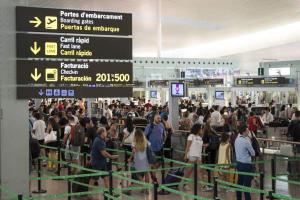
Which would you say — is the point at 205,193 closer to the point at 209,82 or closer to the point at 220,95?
the point at 209,82

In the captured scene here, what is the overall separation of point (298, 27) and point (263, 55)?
1181 centimetres

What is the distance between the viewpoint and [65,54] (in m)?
7.53

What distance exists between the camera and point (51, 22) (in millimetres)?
7395

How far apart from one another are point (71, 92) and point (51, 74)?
389 millimetres

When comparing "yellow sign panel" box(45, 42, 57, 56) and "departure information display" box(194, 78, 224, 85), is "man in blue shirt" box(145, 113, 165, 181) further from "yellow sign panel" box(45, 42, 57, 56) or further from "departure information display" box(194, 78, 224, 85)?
"departure information display" box(194, 78, 224, 85)

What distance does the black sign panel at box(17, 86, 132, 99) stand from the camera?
290 inches

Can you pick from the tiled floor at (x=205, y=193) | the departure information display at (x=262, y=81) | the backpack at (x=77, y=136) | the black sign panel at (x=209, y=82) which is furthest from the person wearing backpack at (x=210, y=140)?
the black sign panel at (x=209, y=82)

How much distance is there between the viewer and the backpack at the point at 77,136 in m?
13.5

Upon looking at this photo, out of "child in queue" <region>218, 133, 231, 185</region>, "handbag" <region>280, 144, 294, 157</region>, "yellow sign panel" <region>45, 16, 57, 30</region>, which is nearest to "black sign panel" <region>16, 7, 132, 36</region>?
"yellow sign panel" <region>45, 16, 57, 30</region>

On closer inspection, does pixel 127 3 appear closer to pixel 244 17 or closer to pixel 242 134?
pixel 244 17

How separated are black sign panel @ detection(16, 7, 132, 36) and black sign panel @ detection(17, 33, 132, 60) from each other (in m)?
0.10

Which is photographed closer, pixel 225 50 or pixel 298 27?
pixel 298 27

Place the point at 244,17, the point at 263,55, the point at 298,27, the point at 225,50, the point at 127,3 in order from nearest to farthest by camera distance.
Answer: the point at 127,3 < the point at 244,17 < the point at 298,27 < the point at 225,50 < the point at 263,55

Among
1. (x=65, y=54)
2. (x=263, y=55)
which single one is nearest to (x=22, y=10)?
(x=65, y=54)
